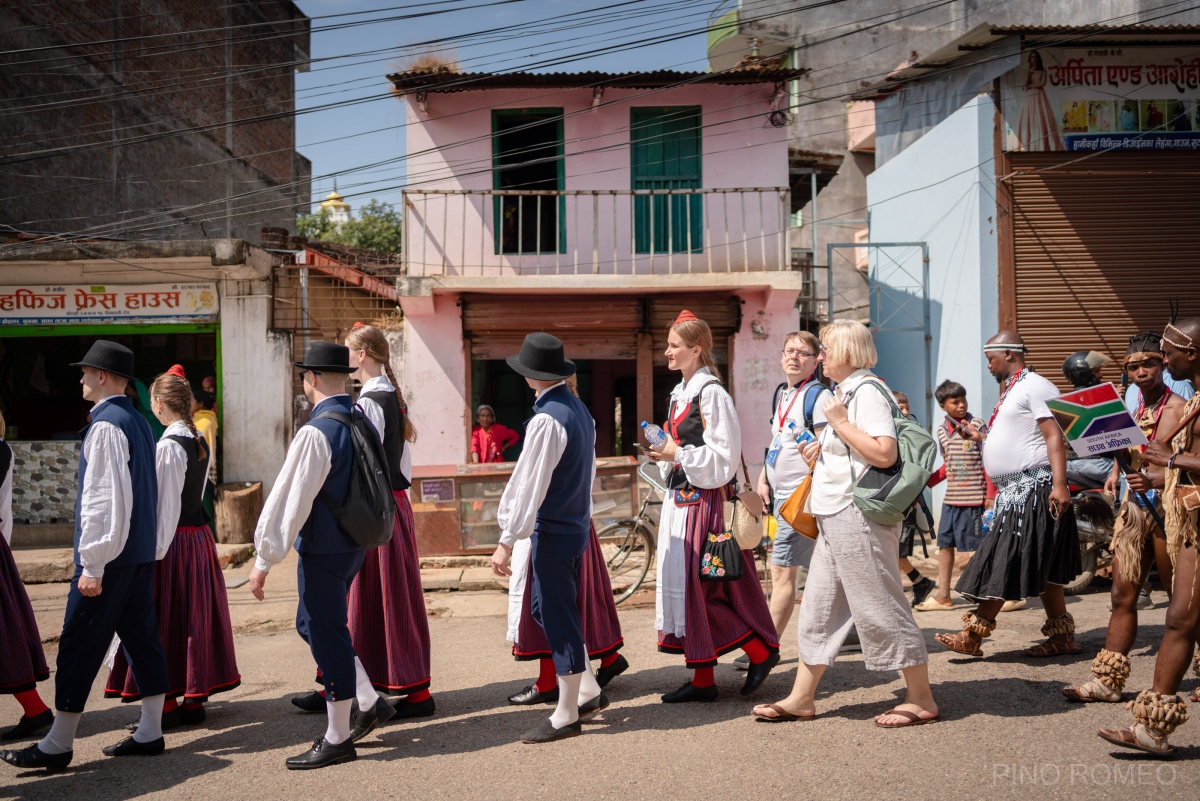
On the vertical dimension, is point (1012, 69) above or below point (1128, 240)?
above

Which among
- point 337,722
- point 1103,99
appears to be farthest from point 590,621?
point 1103,99

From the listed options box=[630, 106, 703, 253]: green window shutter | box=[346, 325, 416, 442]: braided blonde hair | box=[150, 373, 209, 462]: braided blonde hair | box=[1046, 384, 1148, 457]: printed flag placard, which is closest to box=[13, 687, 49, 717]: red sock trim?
box=[150, 373, 209, 462]: braided blonde hair

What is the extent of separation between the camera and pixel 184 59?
1916 cm

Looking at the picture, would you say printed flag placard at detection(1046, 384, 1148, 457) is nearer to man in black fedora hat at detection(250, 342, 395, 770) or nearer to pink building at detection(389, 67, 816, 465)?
man in black fedora hat at detection(250, 342, 395, 770)

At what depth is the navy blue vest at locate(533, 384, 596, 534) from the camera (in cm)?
466

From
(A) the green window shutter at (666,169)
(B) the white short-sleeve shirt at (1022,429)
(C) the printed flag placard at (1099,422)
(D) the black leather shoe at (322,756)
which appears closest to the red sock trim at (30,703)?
(D) the black leather shoe at (322,756)

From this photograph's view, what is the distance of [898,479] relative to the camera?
4.44 m

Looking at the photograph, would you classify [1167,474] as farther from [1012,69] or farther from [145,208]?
[145,208]

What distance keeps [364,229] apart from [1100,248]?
938 inches

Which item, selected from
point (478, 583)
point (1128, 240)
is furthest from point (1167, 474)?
point (1128, 240)

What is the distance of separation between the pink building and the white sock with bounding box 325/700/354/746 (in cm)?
918

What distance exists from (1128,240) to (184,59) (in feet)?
55.3

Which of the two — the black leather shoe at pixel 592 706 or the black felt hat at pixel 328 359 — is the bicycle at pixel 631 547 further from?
the black felt hat at pixel 328 359

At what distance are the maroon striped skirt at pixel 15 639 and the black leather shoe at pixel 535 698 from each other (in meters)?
2.43
